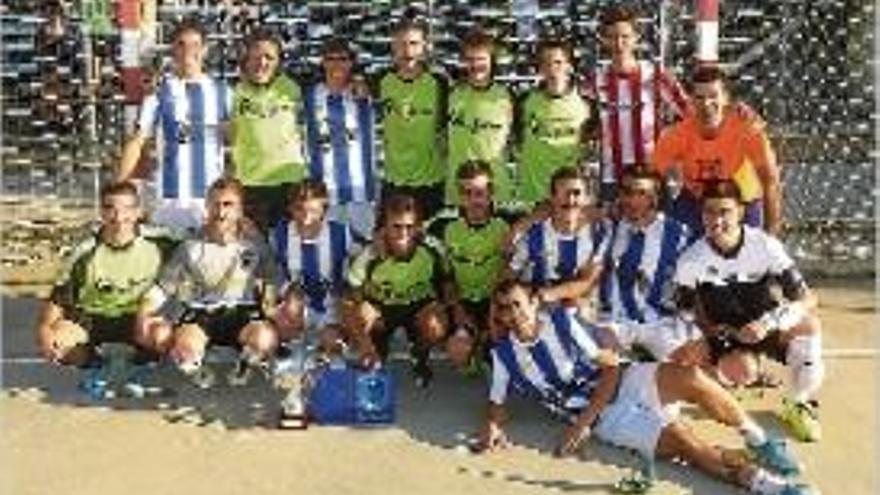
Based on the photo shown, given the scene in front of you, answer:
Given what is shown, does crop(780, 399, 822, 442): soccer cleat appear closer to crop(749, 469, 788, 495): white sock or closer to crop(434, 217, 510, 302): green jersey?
crop(749, 469, 788, 495): white sock

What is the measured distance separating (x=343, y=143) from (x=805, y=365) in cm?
293

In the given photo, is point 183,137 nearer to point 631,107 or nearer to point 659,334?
point 631,107

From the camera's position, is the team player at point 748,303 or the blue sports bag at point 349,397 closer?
the team player at point 748,303

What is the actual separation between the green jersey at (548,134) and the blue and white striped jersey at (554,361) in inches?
51.2

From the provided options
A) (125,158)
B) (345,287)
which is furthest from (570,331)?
(125,158)

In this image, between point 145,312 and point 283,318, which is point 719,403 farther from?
point 145,312

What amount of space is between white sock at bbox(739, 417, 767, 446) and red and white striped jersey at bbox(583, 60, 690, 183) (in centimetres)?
209

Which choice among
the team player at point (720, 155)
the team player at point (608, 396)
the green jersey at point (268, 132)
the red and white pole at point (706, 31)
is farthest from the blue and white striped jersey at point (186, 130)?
the red and white pole at point (706, 31)

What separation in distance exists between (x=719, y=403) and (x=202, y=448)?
2366 mm

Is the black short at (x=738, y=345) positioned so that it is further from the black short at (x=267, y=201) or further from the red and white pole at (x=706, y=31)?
the black short at (x=267, y=201)

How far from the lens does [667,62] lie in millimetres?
10094

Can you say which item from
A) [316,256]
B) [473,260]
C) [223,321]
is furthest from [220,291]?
[473,260]

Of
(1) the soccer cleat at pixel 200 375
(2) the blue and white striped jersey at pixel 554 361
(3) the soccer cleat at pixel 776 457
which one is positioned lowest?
(3) the soccer cleat at pixel 776 457

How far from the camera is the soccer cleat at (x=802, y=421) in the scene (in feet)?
24.5
